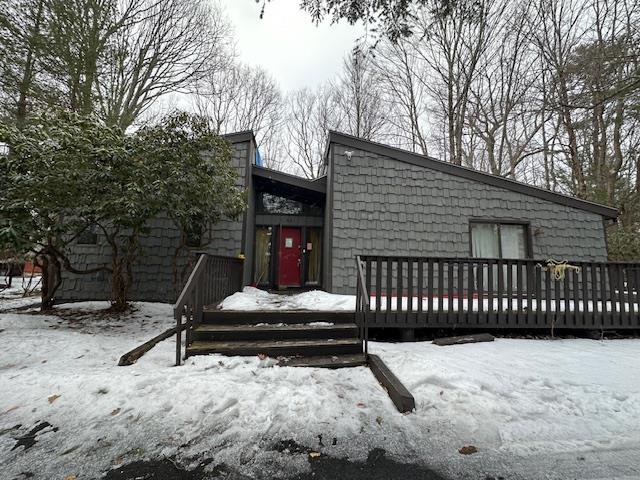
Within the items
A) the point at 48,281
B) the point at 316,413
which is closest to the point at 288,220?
the point at 48,281

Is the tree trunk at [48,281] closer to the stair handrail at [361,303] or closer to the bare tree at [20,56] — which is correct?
the bare tree at [20,56]

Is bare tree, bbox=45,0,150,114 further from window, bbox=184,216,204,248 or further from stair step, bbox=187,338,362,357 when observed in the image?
stair step, bbox=187,338,362,357

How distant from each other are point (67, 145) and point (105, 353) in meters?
3.18

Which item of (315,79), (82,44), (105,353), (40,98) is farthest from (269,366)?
(315,79)

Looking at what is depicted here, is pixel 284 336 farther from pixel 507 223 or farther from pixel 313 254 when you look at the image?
pixel 507 223

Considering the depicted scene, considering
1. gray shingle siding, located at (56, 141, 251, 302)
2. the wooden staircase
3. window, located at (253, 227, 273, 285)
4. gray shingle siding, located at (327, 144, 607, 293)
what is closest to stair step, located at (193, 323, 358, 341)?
the wooden staircase

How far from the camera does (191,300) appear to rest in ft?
11.5

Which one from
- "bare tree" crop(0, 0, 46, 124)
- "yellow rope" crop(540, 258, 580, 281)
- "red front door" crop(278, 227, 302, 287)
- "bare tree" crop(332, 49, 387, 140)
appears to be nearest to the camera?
"yellow rope" crop(540, 258, 580, 281)

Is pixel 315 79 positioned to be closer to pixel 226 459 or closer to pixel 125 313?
pixel 125 313

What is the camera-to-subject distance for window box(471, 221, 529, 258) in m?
6.90

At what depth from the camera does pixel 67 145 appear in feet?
14.3

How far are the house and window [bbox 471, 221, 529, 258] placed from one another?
2 cm

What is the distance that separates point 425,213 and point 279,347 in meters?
5.08

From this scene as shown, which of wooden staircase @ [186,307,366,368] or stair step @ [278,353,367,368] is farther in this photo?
wooden staircase @ [186,307,366,368]
